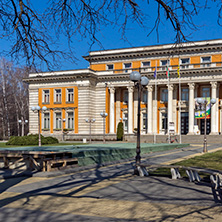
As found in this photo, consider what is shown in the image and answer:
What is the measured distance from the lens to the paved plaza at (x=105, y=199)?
291 inches

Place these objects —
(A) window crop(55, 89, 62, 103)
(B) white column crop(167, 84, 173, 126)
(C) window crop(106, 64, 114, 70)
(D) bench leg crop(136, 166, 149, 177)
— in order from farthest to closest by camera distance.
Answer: (C) window crop(106, 64, 114, 70)
(A) window crop(55, 89, 62, 103)
(B) white column crop(167, 84, 173, 126)
(D) bench leg crop(136, 166, 149, 177)

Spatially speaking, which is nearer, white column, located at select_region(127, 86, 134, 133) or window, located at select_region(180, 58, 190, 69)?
window, located at select_region(180, 58, 190, 69)

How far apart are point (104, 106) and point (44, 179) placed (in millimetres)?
47801

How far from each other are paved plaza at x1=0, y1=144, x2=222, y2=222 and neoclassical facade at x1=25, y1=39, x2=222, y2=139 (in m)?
43.3

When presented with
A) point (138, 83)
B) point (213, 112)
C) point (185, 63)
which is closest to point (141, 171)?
point (138, 83)

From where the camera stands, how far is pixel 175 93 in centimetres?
5847

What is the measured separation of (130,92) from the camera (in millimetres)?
59594

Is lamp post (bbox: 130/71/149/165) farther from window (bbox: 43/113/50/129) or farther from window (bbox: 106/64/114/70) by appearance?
window (bbox: 43/113/50/129)

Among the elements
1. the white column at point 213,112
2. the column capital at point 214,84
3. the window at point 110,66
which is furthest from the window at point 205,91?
the window at point 110,66

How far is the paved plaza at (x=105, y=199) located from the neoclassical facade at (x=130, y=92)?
43286 mm

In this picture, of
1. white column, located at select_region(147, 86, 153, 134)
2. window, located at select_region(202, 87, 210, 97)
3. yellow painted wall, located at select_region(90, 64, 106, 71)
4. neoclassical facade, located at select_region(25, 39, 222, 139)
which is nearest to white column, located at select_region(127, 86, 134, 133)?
neoclassical facade, located at select_region(25, 39, 222, 139)

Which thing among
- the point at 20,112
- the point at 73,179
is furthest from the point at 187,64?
the point at 73,179

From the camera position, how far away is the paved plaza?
7.38 m

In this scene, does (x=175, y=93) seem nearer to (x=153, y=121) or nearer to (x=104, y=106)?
(x=153, y=121)
